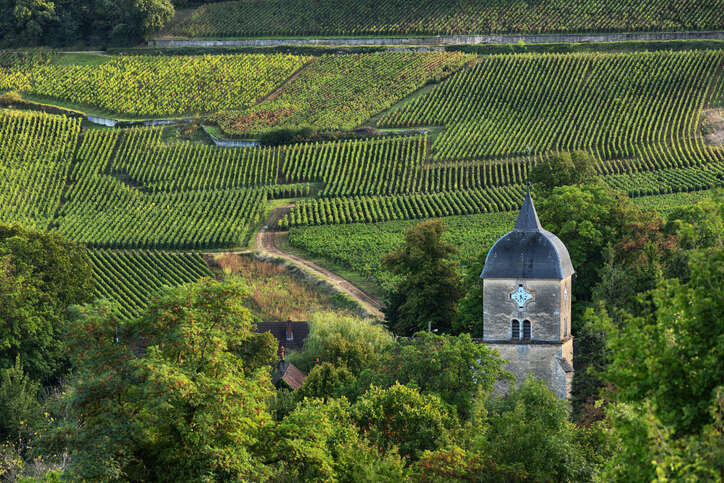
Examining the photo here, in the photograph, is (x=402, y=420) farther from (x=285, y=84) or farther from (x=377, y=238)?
(x=285, y=84)

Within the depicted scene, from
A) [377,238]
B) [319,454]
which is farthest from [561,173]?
[319,454]

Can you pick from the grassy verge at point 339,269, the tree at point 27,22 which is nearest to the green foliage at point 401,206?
the grassy verge at point 339,269

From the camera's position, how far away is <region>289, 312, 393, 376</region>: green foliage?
50000 mm

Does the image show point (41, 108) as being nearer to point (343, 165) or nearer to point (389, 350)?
point (343, 165)

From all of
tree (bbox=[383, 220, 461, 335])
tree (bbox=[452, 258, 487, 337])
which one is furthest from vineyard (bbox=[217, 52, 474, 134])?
tree (bbox=[452, 258, 487, 337])

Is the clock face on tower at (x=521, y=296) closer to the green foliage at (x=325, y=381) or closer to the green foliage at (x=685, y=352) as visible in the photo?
the green foliage at (x=325, y=381)

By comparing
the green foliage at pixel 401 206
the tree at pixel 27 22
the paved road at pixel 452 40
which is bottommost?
the green foliage at pixel 401 206

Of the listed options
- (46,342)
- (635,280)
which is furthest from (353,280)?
(635,280)

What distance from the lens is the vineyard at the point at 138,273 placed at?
225 feet

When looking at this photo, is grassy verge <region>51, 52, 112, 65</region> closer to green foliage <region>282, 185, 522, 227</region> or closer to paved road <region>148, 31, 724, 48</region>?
paved road <region>148, 31, 724, 48</region>

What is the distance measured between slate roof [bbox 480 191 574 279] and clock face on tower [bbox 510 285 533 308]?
1.52 ft

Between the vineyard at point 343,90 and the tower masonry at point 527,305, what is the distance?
60.4m

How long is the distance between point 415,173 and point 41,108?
39.2 m

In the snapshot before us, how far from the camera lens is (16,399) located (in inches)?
1837
